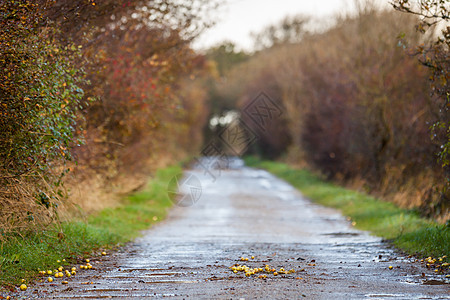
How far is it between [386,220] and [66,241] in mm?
8003

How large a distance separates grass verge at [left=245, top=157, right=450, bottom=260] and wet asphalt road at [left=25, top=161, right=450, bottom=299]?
400mm

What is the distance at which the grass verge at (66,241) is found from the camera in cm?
810

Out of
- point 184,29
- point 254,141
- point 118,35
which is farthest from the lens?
point 254,141

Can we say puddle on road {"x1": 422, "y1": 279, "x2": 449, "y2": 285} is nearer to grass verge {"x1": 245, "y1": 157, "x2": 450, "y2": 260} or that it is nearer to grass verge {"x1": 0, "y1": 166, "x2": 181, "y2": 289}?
grass verge {"x1": 245, "y1": 157, "x2": 450, "y2": 260}

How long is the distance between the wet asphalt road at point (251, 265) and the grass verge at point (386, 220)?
0.40 metres

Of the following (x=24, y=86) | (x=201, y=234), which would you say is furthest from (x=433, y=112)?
(x=24, y=86)

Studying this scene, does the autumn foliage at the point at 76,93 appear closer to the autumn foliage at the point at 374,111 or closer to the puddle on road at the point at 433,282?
the puddle on road at the point at 433,282

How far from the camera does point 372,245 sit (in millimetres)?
11484

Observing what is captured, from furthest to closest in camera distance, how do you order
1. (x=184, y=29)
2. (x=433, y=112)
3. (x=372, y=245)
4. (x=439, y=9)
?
(x=184, y=29) < (x=433, y=112) < (x=372, y=245) < (x=439, y=9)

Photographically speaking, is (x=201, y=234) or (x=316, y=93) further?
(x=316, y=93)

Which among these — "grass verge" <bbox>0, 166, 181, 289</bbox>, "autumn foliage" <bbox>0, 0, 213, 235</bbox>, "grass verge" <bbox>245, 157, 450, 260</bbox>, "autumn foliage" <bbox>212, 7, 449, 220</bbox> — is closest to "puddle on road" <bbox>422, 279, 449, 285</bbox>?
"grass verge" <bbox>245, 157, 450, 260</bbox>

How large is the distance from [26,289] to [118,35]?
9.87 m

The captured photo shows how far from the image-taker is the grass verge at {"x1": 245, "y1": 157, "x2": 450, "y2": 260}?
401 inches

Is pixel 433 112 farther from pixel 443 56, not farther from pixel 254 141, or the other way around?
pixel 254 141
